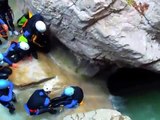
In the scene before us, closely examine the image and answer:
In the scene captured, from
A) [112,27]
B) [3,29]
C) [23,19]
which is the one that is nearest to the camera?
[112,27]

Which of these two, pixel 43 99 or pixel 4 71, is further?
pixel 4 71

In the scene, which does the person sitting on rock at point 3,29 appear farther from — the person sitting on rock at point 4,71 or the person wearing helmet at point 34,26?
the person sitting on rock at point 4,71

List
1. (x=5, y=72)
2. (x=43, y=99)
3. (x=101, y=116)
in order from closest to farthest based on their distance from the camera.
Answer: (x=101, y=116), (x=43, y=99), (x=5, y=72)

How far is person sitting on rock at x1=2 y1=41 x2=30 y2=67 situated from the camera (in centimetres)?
807

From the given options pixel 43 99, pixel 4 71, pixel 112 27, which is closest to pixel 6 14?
pixel 4 71

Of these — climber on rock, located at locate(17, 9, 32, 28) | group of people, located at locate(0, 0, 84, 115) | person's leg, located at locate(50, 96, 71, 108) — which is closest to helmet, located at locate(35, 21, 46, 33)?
group of people, located at locate(0, 0, 84, 115)

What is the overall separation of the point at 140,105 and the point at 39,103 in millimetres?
2140

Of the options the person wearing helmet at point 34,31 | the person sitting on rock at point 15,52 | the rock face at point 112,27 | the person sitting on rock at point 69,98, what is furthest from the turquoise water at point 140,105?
the person sitting on rock at point 15,52

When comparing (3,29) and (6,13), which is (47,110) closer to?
(3,29)

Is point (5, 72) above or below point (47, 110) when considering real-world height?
above

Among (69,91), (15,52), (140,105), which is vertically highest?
(15,52)

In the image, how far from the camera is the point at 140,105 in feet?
27.9

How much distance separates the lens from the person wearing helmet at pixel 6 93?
7494 mm

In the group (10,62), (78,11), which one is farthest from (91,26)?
(10,62)
